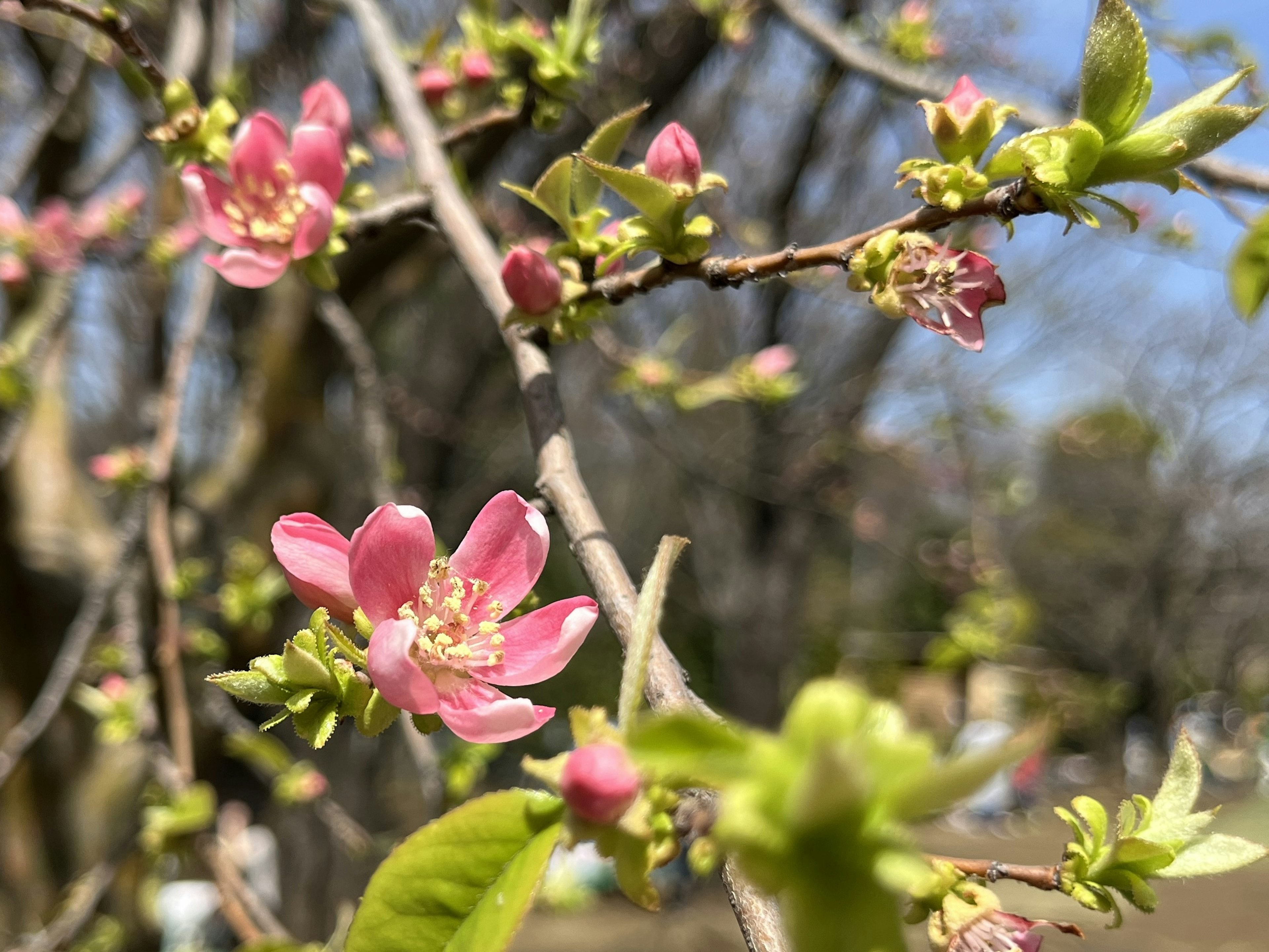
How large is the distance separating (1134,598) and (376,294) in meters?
9.00

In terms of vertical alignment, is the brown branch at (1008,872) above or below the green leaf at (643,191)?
below

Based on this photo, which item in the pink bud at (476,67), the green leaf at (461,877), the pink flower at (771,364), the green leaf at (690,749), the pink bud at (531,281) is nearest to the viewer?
the green leaf at (690,749)

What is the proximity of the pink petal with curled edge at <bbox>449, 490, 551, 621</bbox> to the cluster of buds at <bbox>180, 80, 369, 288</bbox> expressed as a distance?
36 cm

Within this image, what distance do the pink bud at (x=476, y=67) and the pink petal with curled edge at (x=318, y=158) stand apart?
0.43 metres

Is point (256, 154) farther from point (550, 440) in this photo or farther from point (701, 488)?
point (701, 488)

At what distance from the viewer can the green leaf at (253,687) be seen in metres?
0.44

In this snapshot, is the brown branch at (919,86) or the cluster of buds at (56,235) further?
the cluster of buds at (56,235)

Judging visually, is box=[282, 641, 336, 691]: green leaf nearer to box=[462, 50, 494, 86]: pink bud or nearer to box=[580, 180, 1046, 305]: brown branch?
box=[580, 180, 1046, 305]: brown branch

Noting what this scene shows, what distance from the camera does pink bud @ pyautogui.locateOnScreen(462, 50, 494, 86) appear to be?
117 centimetres

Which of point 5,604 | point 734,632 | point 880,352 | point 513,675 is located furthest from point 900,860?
point 734,632

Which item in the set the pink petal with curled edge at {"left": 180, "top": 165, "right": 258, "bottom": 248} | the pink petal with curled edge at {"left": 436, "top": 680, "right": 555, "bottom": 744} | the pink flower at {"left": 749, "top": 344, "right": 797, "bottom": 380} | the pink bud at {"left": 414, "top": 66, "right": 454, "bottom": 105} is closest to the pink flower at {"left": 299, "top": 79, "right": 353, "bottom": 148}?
the pink petal with curled edge at {"left": 180, "top": 165, "right": 258, "bottom": 248}

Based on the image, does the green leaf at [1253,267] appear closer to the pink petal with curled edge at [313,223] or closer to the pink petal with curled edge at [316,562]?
the pink petal with curled edge at [316,562]

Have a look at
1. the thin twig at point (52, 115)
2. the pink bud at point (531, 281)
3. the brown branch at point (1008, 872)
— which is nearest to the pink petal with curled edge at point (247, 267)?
the pink bud at point (531, 281)

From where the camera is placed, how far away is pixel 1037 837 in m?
8.05
